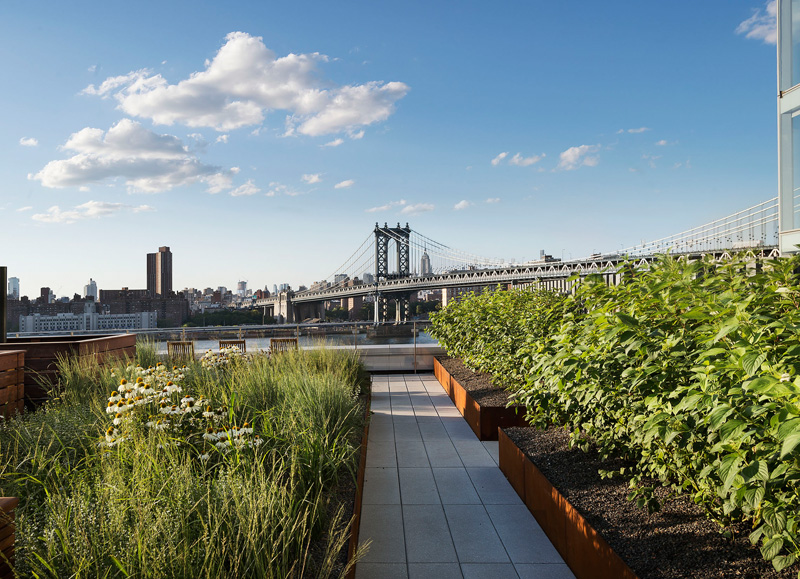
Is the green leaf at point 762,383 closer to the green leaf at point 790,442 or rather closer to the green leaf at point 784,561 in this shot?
Result: the green leaf at point 790,442

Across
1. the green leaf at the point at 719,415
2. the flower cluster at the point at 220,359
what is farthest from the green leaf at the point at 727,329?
the flower cluster at the point at 220,359

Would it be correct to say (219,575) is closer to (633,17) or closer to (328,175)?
(633,17)

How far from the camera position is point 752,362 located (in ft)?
4.73

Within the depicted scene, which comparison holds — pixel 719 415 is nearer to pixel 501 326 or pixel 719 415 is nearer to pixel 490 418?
pixel 490 418

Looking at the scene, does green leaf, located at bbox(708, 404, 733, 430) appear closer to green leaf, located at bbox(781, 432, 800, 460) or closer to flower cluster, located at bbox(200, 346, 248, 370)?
green leaf, located at bbox(781, 432, 800, 460)

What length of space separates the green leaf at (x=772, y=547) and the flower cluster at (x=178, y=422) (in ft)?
7.25

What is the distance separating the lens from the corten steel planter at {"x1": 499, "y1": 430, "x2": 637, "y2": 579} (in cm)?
220

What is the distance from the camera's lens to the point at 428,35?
1131 cm

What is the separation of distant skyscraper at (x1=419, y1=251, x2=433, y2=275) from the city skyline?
8858 mm

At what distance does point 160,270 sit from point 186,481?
51.1 meters

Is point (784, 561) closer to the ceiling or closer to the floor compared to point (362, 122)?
closer to the floor

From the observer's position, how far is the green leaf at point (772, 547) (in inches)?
59.7

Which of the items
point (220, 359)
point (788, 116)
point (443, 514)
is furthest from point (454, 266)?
point (443, 514)

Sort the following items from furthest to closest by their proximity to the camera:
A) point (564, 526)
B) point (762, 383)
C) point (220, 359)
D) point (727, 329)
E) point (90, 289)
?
1. point (90, 289)
2. point (220, 359)
3. point (564, 526)
4. point (727, 329)
5. point (762, 383)
